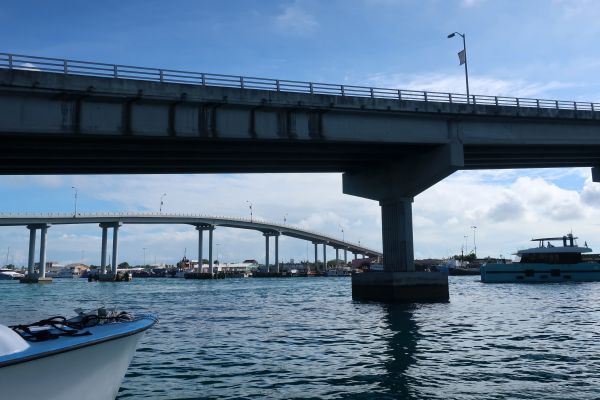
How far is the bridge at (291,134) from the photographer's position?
2678cm

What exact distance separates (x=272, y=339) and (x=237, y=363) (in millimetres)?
5019

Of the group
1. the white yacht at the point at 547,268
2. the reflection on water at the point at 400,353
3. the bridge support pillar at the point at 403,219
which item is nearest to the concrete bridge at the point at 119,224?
the white yacht at the point at 547,268

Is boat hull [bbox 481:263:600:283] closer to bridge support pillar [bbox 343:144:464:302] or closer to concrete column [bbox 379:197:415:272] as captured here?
bridge support pillar [bbox 343:144:464:302]

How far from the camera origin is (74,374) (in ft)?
27.4

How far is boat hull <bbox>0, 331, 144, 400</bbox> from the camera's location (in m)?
7.26

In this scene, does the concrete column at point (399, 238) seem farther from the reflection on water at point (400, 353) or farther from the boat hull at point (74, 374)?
the boat hull at point (74, 374)

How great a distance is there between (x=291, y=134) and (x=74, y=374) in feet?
83.7

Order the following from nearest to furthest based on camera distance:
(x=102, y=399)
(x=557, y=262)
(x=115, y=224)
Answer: (x=102, y=399)
(x=557, y=262)
(x=115, y=224)

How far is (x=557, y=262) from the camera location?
74250mm

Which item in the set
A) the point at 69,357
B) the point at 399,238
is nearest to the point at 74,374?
the point at 69,357

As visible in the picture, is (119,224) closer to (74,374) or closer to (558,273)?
(558,273)

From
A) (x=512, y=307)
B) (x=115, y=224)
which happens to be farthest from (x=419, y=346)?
(x=115, y=224)

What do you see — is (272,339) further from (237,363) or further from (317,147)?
(317,147)

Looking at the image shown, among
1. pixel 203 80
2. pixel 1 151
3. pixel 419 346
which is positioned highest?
pixel 203 80
